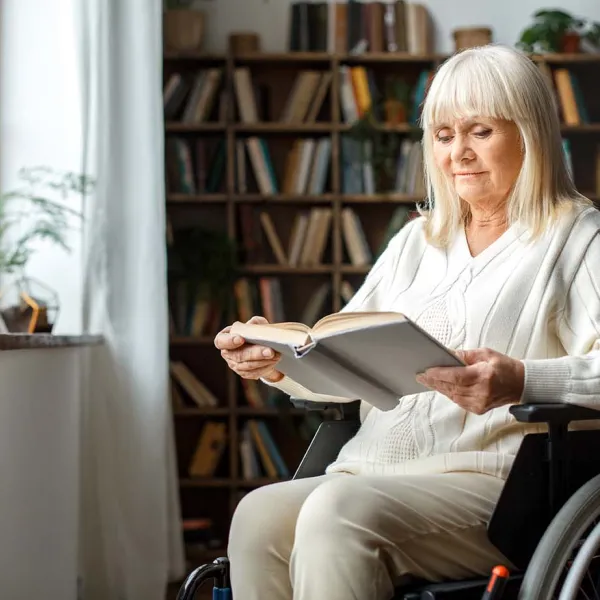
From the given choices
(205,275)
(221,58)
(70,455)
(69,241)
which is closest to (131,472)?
(70,455)

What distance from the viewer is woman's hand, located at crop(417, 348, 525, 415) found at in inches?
57.4

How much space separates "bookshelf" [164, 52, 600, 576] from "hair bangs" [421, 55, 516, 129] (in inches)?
104

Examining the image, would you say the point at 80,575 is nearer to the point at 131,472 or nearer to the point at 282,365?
the point at 131,472

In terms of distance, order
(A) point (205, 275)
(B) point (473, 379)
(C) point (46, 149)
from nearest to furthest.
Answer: (B) point (473, 379) → (C) point (46, 149) → (A) point (205, 275)

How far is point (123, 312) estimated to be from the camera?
3125 millimetres

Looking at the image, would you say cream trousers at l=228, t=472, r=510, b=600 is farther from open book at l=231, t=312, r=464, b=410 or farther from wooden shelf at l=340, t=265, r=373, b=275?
wooden shelf at l=340, t=265, r=373, b=275

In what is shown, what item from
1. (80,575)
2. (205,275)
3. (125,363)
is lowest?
(80,575)

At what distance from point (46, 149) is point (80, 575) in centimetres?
126

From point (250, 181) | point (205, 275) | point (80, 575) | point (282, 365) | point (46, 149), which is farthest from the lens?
point (250, 181)

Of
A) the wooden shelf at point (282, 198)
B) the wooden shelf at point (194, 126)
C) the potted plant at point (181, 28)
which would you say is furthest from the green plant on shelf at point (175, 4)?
the wooden shelf at point (282, 198)

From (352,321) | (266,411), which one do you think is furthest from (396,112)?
(352,321)

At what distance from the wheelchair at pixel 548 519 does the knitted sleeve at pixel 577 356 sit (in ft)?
0.14

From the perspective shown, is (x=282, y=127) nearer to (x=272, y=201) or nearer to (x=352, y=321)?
(x=272, y=201)

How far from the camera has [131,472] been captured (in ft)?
10.1
